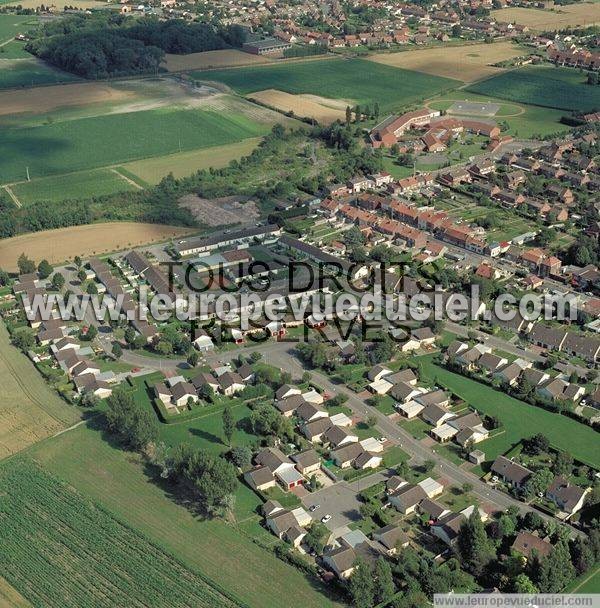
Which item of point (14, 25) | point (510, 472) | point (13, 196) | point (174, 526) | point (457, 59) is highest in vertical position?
point (14, 25)

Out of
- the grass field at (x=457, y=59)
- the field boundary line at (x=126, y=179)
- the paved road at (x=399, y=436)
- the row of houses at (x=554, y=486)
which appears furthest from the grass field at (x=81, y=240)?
the grass field at (x=457, y=59)

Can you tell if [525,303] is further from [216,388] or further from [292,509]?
[292,509]

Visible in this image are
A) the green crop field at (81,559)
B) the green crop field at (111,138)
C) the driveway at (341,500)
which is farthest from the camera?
the green crop field at (111,138)

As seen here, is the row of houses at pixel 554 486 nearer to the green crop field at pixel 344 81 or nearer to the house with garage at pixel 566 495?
the house with garage at pixel 566 495

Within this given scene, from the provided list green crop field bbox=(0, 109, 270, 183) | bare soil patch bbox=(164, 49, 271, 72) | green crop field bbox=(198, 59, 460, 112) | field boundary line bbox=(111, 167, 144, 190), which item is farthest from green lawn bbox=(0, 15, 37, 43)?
field boundary line bbox=(111, 167, 144, 190)

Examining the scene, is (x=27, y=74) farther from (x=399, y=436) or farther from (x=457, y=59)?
(x=399, y=436)

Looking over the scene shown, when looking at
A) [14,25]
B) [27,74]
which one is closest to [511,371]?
[27,74]
